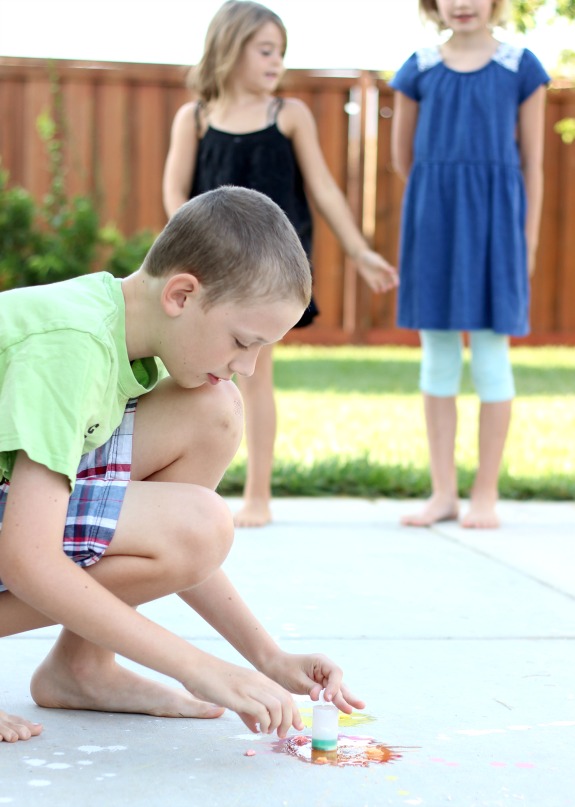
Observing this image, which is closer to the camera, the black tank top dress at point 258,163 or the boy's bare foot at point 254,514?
the boy's bare foot at point 254,514

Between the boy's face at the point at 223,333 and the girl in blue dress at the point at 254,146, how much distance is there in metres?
1.99

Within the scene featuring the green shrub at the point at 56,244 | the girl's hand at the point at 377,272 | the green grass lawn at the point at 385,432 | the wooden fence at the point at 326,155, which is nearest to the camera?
the girl's hand at the point at 377,272

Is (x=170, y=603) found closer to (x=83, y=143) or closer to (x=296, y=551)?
(x=296, y=551)

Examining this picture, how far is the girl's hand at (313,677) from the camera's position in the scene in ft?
6.05

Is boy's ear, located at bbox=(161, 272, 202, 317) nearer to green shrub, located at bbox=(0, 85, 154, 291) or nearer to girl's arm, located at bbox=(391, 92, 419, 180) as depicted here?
girl's arm, located at bbox=(391, 92, 419, 180)

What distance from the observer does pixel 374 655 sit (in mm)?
2340

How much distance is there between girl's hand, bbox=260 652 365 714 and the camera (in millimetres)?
1844

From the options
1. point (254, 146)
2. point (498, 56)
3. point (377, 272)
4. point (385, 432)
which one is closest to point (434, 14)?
point (498, 56)

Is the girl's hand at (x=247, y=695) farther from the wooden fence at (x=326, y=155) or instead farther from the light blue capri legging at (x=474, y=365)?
the wooden fence at (x=326, y=155)

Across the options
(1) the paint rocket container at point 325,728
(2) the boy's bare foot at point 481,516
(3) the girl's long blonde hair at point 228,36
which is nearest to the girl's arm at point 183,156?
(3) the girl's long blonde hair at point 228,36

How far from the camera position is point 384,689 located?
213 centimetres

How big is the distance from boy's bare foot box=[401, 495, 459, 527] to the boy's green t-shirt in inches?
A: 81.1

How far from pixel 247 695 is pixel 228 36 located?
277 centimetres

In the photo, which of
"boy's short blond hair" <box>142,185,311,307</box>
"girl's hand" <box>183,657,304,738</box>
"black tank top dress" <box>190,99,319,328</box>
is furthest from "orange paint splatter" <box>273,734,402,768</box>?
"black tank top dress" <box>190,99,319,328</box>
